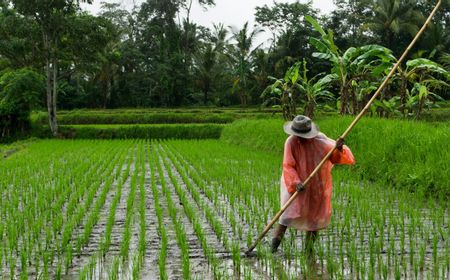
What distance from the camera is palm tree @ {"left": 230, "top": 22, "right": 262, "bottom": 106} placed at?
1138 inches

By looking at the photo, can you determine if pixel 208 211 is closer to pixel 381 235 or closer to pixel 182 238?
pixel 182 238

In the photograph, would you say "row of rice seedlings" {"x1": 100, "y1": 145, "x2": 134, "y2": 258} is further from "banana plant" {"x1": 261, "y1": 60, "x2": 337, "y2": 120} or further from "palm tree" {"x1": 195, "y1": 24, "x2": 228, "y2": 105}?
"palm tree" {"x1": 195, "y1": 24, "x2": 228, "y2": 105}

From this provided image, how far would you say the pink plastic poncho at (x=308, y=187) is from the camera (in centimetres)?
365

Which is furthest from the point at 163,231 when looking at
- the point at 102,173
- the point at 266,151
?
the point at 266,151

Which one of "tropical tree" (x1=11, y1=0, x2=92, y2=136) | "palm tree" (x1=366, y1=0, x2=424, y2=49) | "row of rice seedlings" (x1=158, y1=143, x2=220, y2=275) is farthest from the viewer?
"palm tree" (x1=366, y1=0, x2=424, y2=49)

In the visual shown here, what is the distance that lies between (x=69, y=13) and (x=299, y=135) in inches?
668

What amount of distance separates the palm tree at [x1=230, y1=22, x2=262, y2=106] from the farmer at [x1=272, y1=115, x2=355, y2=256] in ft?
82.0

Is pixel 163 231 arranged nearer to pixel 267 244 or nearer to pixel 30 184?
pixel 267 244

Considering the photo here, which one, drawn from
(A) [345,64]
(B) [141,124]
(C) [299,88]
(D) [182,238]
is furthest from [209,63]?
(D) [182,238]

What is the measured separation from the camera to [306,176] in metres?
3.74

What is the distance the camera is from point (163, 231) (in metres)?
4.27

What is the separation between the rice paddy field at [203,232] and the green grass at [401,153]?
0.19 metres

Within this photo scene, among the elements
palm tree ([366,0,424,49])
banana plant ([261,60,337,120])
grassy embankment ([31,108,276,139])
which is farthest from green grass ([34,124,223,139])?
palm tree ([366,0,424,49])

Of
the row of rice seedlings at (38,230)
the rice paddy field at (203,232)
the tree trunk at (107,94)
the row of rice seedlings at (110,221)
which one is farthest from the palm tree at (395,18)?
the row of rice seedlings at (38,230)
